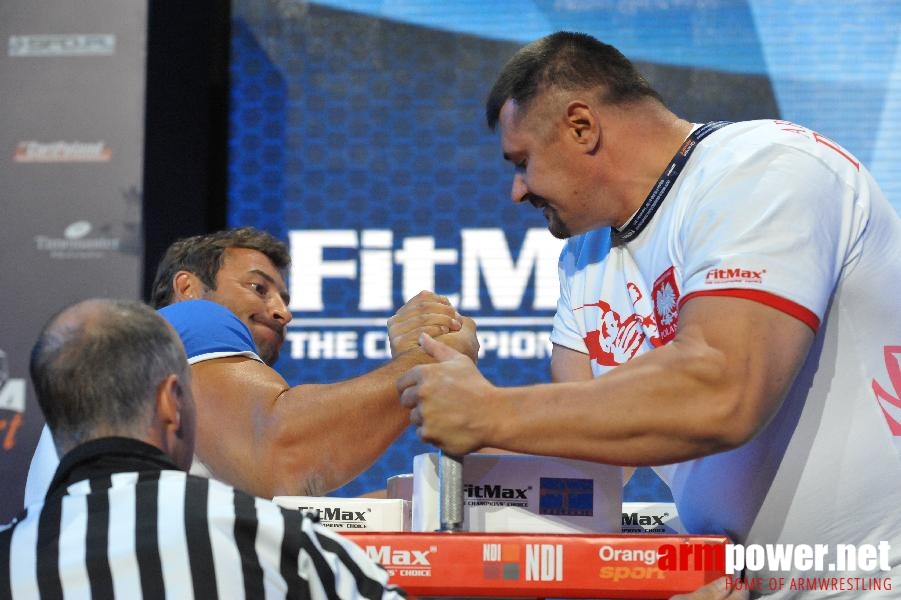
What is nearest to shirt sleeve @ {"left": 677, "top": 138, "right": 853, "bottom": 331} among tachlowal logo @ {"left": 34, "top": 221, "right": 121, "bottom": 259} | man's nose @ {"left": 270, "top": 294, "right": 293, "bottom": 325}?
man's nose @ {"left": 270, "top": 294, "right": 293, "bottom": 325}

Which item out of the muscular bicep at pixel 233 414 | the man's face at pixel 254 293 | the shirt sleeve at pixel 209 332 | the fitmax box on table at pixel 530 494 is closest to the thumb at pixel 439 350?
the fitmax box on table at pixel 530 494

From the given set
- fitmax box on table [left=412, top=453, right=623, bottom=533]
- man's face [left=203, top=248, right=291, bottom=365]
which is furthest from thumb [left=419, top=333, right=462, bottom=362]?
man's face [left=203, top=248, right=291, bottom=365]

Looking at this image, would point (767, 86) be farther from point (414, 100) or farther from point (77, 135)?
point (77, 135)

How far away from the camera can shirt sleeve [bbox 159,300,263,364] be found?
208 cm

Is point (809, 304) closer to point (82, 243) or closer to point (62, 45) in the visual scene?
point (82, 243)

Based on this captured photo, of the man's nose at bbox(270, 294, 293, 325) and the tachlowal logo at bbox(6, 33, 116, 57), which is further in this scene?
the tachlowal logo at bbox(6, 33, 116, 57)

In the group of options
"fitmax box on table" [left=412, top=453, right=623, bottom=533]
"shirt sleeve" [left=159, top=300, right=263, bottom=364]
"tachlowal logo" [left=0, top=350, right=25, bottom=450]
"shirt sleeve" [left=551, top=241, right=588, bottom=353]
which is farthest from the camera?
"tachlowal logo" [left=0, top=350, right=25, bottom=450]

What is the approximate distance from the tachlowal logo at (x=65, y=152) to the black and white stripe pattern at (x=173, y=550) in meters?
2.65

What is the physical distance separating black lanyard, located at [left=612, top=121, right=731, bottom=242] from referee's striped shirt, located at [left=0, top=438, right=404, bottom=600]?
70 cm

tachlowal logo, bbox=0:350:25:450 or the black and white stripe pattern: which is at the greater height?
the black and white stripe pattern

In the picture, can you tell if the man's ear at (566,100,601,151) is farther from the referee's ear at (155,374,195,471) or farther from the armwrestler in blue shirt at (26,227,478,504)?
the referee's ear at (155,374,195,471)

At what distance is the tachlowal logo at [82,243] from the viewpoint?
3650mm

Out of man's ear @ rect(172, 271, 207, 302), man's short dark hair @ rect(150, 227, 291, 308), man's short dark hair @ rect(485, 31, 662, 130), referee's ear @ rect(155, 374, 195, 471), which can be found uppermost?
man's short dark hair @ rect(485, 31, 662, 130)

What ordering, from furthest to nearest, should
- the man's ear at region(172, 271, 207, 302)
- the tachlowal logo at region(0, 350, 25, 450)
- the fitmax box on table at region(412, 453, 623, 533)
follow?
the tachlowal logo at region(0, 350, 25, 450)
the man's ear at region(172, 271, 207, 302)
the fitmax box on table at region(412, 453, 623, 533)
